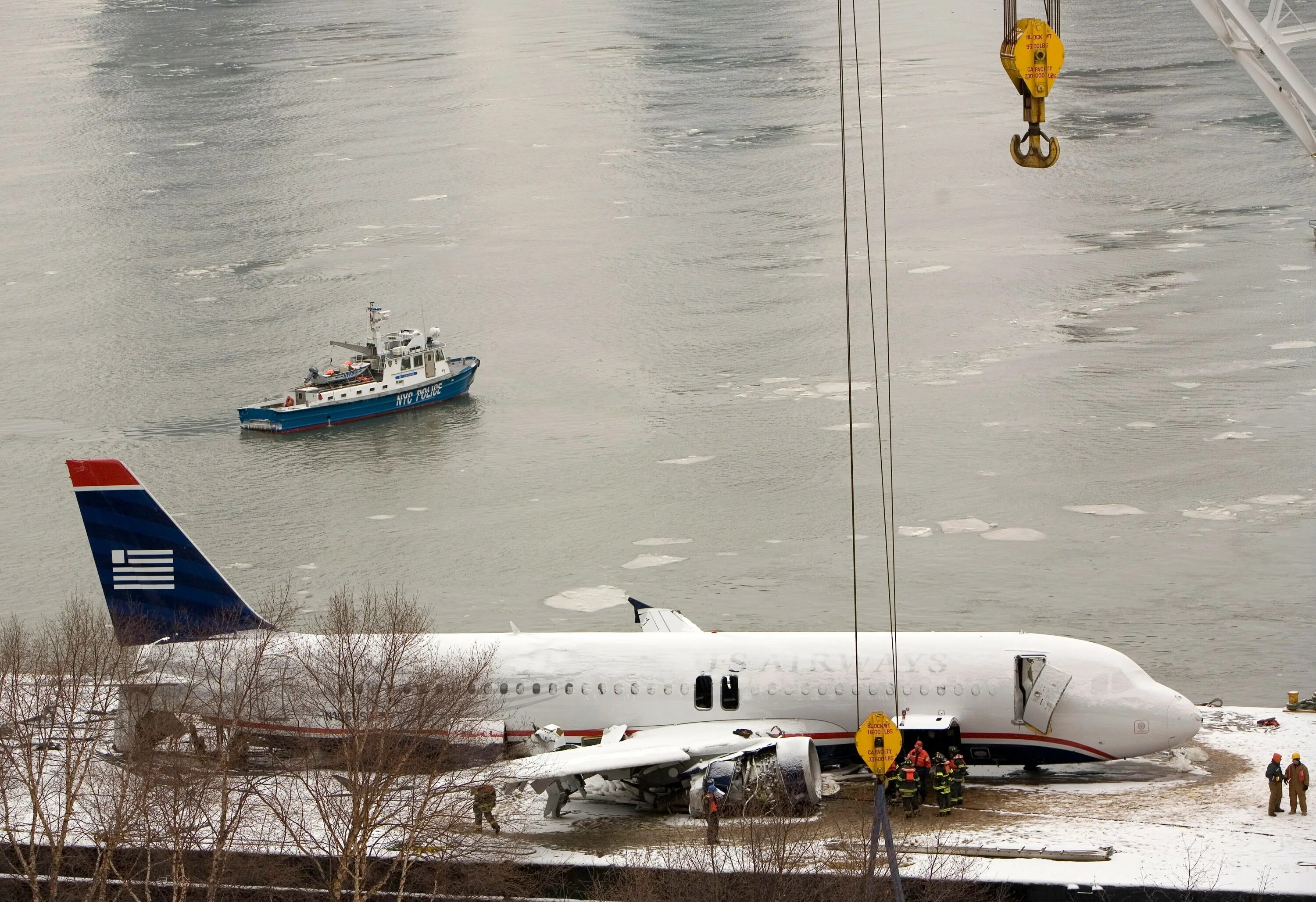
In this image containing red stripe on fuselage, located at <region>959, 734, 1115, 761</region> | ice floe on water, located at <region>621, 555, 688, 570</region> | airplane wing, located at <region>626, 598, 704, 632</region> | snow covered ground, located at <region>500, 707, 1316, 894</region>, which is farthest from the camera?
ice floe on water, located at <region>621, 555, 688, 570</region>

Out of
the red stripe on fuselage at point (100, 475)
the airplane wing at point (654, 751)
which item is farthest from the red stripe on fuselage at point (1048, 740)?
the red stripe on fuselage at point (100, 475)

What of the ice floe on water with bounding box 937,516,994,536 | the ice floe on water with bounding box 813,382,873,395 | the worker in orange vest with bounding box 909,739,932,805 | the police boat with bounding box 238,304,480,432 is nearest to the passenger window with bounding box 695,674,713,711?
Result: the worker in orange vest with bounding box 909,739,932,805

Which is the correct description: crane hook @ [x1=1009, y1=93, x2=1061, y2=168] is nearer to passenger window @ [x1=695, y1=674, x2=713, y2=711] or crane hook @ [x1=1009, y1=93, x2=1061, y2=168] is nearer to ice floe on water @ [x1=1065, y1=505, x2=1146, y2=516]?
passenger window @ [x1=695, y1=674, x2=713, y2=711]

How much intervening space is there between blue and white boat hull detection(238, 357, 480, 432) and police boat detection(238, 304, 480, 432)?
2 centimetres

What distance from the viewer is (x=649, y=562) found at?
65812mm

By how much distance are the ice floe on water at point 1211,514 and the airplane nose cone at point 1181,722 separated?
1156 inches

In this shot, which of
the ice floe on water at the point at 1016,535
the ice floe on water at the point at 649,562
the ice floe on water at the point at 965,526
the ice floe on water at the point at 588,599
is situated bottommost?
the ice floe on water at the point at 588,599

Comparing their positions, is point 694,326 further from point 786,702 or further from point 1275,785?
point 1275,785

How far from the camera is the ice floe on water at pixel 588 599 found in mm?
61781

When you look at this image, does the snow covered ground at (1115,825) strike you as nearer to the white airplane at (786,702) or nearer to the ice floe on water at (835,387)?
the white airplane at (786,702)

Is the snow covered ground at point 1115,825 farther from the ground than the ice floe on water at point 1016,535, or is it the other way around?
the ice floe on water at point 1016,535

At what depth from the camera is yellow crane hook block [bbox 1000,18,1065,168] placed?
32.2 metres

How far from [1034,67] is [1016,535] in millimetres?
35890

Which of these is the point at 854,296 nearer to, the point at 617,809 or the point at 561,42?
the point at 617,809
